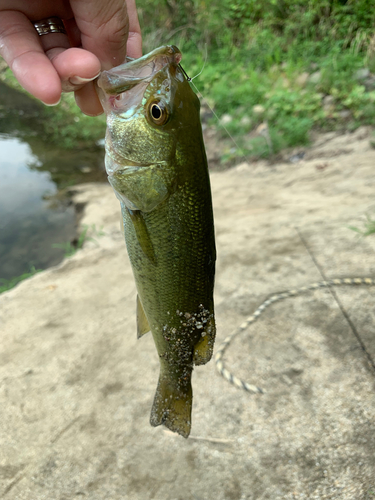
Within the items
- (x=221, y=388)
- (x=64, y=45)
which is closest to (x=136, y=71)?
(x=64, y=45)

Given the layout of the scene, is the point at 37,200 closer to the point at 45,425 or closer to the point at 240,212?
the point at 240,212

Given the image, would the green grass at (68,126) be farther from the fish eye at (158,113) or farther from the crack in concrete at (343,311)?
the fish eye at (158,113)

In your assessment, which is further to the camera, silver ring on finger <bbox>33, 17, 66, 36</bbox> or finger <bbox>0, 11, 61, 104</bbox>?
silver ring on finger <bbox>33, 17, 66, 36</bbox>

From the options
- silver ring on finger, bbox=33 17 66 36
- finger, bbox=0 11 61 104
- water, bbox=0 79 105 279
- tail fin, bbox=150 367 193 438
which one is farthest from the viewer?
water, bbox=0 79 105 279

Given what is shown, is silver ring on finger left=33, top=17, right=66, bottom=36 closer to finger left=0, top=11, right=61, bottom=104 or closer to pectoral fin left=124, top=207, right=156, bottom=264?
finger left=0, top=11, right=61, bottom=104

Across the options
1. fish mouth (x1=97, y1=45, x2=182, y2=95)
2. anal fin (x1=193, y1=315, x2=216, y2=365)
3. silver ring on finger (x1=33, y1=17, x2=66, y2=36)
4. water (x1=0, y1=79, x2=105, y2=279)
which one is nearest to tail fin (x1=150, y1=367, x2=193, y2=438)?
anal fin (x1=193, y1=315, x2=216, y2=365)

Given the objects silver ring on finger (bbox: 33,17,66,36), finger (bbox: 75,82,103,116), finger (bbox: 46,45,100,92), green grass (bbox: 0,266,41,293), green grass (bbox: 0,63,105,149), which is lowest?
green grass (bbox: 0,266,41,293)

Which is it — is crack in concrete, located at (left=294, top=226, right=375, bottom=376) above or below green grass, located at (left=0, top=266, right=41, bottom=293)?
above
